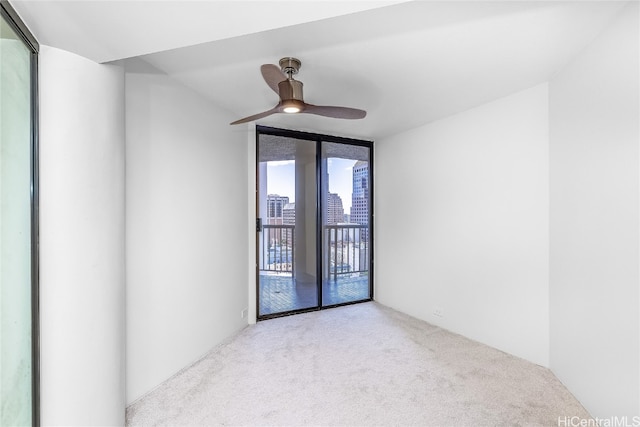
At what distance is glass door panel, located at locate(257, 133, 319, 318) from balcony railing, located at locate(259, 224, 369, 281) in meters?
0.01

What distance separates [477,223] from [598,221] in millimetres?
1109

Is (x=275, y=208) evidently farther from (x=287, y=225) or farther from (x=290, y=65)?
(x=290, y=65)

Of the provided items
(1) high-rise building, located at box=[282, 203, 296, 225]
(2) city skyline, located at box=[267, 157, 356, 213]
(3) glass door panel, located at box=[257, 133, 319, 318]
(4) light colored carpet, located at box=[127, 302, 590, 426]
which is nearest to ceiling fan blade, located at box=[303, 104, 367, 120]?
(3) glass door panel, located at box=[257, 133, 319, 318]

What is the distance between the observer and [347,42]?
68.3 inches

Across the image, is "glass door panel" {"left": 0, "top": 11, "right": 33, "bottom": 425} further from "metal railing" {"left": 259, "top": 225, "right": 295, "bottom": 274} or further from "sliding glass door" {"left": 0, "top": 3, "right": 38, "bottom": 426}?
"metal railing" {"left": 259, "top": 225, "right": 295, "bottom": 274}

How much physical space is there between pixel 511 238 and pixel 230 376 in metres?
2.57

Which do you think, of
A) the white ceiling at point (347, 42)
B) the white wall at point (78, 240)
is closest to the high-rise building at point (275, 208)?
the white ceiling at point (347, 42)

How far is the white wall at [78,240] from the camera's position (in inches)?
48.9

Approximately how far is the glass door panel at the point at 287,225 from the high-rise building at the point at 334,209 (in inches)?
8.5

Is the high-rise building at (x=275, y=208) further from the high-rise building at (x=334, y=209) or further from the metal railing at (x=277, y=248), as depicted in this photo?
the high-rise building at (x=334, y=209)

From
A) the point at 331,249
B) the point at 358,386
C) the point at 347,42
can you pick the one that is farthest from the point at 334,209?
the point at 347,42

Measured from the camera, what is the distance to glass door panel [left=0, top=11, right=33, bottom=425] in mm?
1007

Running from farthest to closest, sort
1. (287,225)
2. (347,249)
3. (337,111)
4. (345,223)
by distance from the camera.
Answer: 1. (347,249)
2. (345,223)
3. (287,225)
4. (337,111)

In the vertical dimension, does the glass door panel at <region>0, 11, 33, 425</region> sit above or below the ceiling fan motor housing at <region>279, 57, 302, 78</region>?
below
